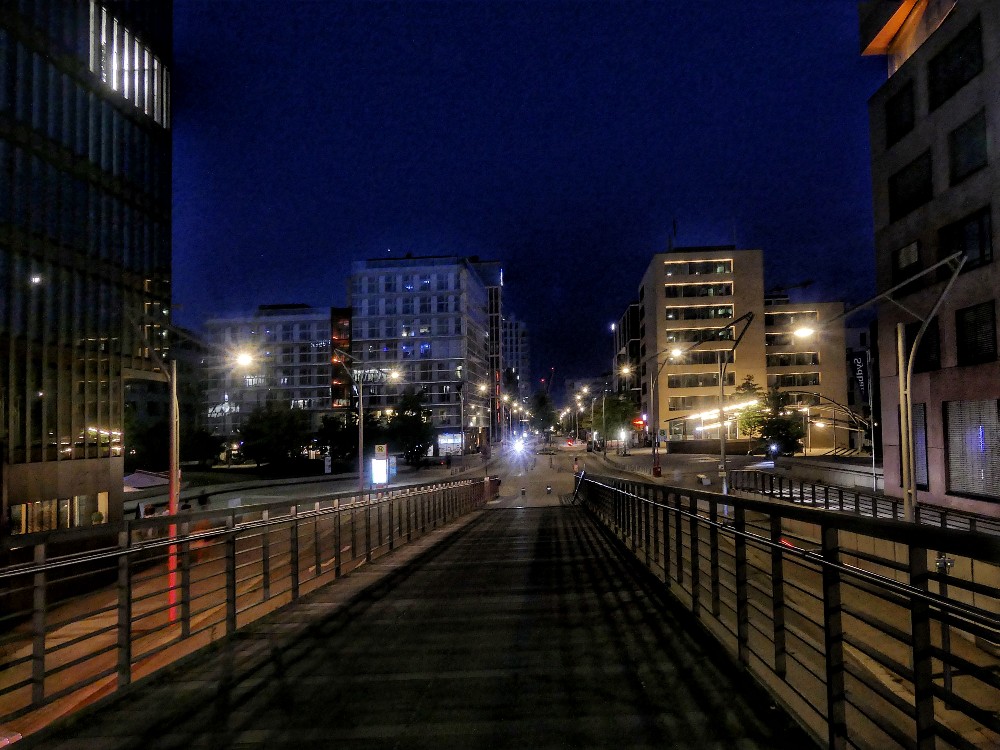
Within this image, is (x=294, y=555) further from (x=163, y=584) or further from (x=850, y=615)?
(x=163, y=584)

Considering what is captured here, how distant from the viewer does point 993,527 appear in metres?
19.6

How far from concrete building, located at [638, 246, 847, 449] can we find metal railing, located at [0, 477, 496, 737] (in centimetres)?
6220

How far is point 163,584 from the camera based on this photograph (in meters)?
17.7

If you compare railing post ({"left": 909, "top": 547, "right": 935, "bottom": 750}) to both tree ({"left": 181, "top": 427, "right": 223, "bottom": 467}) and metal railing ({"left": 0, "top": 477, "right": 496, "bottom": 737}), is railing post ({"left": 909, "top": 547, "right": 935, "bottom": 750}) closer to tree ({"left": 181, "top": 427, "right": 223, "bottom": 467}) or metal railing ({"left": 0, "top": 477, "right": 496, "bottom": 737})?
metal railing ({"left": 0, "top": 477, "right": 496, "bottom": 737})

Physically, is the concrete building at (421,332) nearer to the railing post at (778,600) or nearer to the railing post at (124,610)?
the railing post at (124,610)

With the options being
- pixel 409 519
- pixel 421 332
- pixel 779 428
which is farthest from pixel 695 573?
pixel 421 332

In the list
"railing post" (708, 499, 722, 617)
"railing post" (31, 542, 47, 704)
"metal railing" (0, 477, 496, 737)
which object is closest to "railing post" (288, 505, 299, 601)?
"metal railing" (0, 477, 496, 737)

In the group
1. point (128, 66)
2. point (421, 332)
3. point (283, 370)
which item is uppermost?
point (128, 66)

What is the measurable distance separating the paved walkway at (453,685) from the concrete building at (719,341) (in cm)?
7179

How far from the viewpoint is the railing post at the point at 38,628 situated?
4406 millimetres

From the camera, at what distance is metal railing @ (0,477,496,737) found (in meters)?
4.49

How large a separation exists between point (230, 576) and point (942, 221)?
26.6 m

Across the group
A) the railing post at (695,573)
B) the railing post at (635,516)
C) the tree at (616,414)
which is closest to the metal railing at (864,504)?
the railing post at (635,516)

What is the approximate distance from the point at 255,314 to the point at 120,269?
81.9 metres
